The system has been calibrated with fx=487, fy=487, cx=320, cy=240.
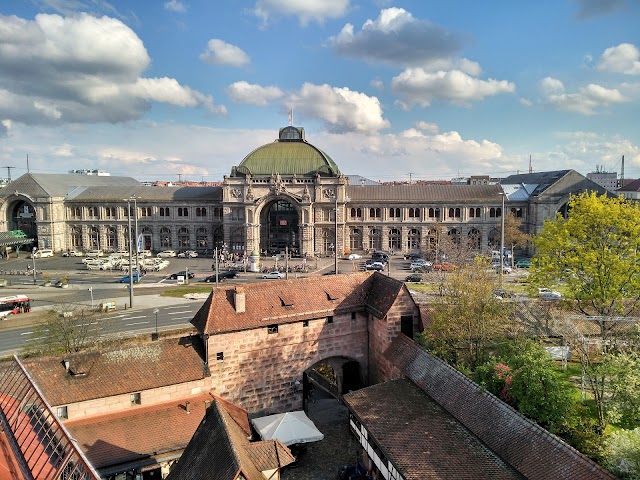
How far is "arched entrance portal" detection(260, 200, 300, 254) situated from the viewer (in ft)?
334

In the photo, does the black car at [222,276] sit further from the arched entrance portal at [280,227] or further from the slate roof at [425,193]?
the slate roof at [425,193]

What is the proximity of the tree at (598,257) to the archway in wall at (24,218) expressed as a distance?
10768 centimetres

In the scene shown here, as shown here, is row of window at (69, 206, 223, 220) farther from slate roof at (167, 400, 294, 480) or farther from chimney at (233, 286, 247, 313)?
slate roof at (167, 400, 294, 480)

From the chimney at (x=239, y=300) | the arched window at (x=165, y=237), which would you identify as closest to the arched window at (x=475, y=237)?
the arched window at (x=165, y=237)

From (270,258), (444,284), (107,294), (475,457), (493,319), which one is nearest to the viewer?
(475,457)

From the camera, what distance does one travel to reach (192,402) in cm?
3247

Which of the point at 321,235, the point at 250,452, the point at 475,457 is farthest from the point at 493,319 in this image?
the point at 321,235

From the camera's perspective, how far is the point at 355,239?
102750 mm

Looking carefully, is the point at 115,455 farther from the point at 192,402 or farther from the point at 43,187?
the point at 43,187

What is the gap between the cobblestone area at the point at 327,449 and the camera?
30391 millimetres

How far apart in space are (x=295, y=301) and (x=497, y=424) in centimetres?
1738

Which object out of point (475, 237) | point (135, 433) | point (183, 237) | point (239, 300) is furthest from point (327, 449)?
point (183, 237)

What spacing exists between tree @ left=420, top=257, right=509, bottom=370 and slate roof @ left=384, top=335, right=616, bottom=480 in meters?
2.46

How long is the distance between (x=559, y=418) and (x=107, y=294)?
5930 centimetres
